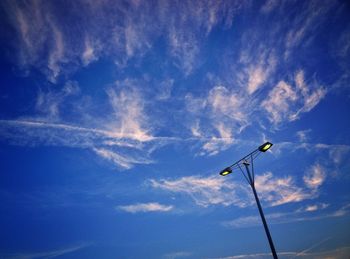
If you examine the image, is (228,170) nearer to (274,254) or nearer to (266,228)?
(266,228)

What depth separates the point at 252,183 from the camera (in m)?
12.2

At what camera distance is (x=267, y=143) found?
11.6 metres

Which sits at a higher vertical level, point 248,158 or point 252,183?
point 248,158

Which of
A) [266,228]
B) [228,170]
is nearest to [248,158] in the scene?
[228,170]

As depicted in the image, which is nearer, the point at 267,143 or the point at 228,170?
the point at 267,143

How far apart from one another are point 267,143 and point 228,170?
10.1 ft

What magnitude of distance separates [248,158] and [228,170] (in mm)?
1450

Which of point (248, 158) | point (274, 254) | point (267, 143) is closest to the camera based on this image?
point (274, 254)

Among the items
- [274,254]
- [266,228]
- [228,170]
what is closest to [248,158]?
[228,170]

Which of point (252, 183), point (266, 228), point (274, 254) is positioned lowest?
point (274, 254)

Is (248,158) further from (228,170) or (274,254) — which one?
(274,254)

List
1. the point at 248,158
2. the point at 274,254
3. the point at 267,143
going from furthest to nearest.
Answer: the point at 248,158, the point at 267,143, the point at 274,254

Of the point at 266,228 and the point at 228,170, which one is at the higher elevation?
the point at 228,170

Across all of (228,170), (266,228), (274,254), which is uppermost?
(228,170)
